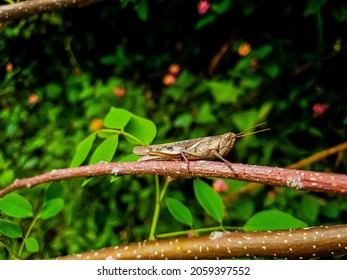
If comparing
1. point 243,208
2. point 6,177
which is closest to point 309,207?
point 243,208

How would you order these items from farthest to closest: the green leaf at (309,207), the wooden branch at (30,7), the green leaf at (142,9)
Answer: the green leaf at (142,9) → the green leaf at (309,207) → the wooden branch at (30,7)

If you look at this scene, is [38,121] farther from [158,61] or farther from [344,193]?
[344,193]

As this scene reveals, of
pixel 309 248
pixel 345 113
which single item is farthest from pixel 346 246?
pixel 345 113

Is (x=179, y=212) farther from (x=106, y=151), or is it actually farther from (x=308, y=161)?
(x=308, y=161)

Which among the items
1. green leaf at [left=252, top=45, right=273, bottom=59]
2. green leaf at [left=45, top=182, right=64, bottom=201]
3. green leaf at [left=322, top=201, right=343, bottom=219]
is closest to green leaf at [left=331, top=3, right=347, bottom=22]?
green leaf at [left=252, top=45, right=273, bottom=59]

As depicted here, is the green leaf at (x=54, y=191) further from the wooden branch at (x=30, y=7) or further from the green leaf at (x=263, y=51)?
the green leaf at (x=263, y=51)

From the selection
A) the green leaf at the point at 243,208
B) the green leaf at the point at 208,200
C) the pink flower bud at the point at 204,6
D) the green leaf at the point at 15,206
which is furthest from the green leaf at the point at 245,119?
the green leaf at the point at 15,206
